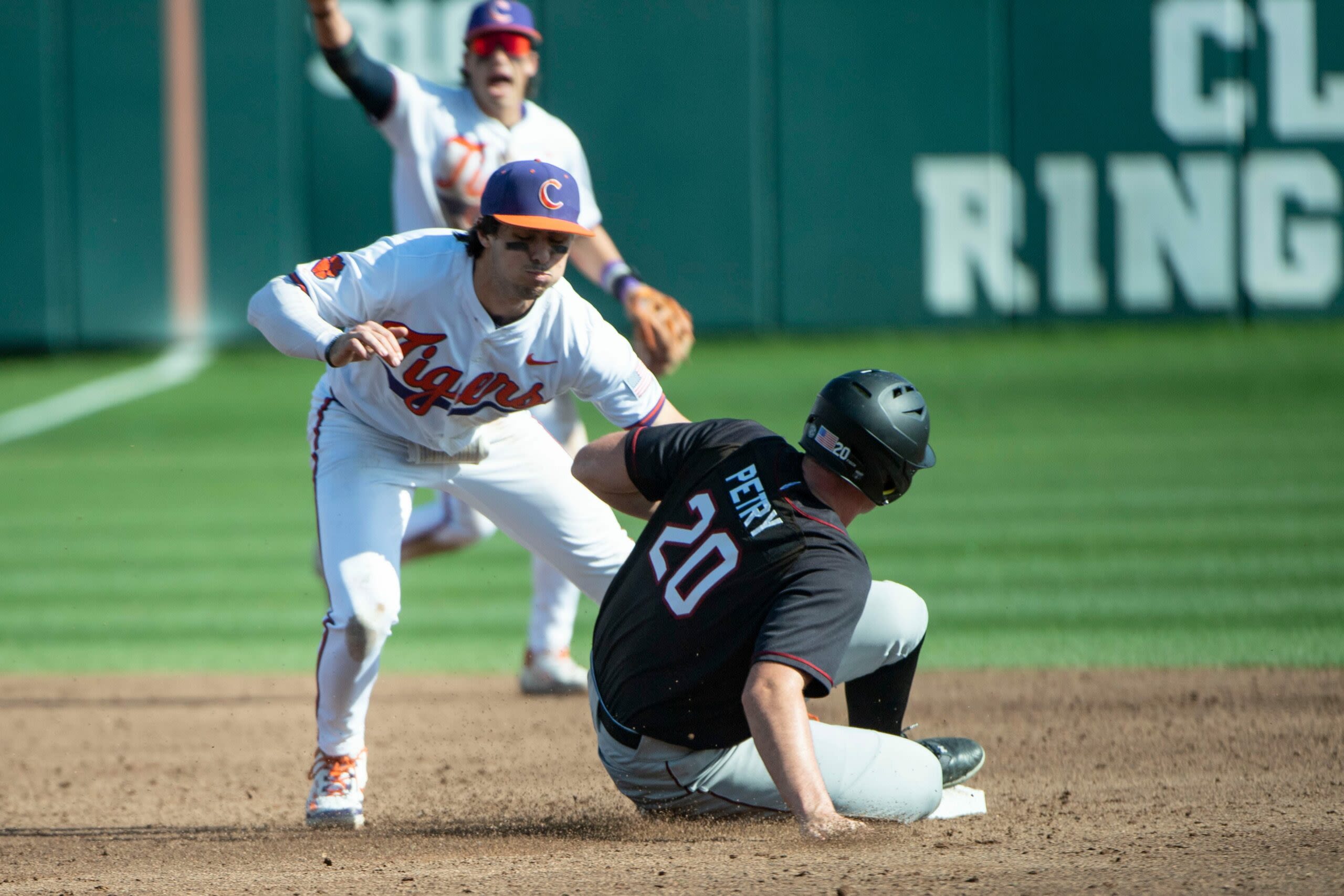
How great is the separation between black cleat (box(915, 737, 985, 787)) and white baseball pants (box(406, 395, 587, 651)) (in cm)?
192

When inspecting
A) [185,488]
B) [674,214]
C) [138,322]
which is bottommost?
[185,488]

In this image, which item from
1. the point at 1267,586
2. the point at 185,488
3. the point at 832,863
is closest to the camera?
the point at 832,863

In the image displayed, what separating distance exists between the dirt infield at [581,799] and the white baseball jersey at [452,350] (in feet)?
3.65

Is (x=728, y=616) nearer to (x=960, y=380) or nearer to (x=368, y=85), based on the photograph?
(x=368, y=85)

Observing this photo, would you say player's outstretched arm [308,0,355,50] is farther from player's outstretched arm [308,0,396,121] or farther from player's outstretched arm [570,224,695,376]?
player's outstretched arm [570,224,695,376]

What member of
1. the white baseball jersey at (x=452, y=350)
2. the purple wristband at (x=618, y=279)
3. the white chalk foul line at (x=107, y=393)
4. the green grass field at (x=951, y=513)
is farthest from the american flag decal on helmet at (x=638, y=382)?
the white chalk foul line at (x=107, y=393)

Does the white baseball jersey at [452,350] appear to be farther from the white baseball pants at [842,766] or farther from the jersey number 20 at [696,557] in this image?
the white baseball pants at [842,766]

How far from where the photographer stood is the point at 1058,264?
13.8 meters

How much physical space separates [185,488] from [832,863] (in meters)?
8.60

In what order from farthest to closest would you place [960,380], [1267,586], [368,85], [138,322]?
[138,322]
[960,380]
[1267,586]
[368,85]

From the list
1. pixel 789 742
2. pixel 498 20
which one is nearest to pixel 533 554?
pixel 498 20

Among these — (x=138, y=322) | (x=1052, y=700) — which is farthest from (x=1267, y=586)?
(x=138, y=322)

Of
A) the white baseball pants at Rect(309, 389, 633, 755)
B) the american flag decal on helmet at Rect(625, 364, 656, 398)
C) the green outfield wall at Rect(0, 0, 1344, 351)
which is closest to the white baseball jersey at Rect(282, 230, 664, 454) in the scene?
the american flag decal on helmet at Rect(625, 364, 656, 398)

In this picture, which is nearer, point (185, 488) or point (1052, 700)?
point (1052, 700)
